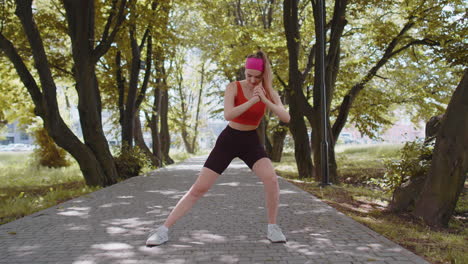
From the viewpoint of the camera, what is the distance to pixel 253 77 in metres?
4.56

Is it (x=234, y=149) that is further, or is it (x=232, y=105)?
(x=234, y=149)

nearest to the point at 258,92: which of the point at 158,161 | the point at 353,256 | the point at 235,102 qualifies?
the point at 235,102

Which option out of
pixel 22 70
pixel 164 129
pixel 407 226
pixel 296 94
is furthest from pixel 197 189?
pixel 164 129

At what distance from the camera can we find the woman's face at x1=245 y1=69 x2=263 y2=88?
4535mm

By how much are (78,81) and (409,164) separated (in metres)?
8.56

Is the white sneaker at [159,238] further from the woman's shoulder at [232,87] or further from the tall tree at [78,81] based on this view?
the tall tree at [78,81]

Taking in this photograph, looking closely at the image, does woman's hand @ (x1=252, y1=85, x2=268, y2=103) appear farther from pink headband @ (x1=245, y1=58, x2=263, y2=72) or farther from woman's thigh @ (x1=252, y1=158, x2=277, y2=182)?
woman's thigh @ (x1=252, y1=158, x2=277, y2=182)

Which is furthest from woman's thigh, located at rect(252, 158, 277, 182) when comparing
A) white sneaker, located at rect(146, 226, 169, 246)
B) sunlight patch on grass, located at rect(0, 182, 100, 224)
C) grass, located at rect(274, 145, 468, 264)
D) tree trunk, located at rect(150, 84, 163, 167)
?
tree trunk, located at rect(150, 84, 163, 167)

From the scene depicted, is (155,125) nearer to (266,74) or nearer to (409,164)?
(409,164)

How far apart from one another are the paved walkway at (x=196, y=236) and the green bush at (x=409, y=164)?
4.40 feet

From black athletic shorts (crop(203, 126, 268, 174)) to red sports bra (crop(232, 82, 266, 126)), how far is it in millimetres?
127

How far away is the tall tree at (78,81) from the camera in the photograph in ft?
33.6

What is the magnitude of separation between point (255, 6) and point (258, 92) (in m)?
18.2

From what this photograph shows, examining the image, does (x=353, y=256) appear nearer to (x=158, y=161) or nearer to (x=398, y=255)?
(x=398, y=255)
